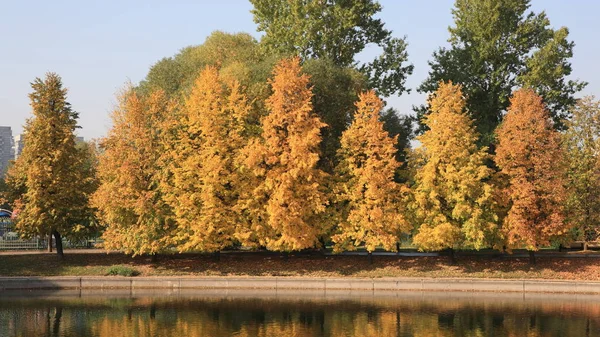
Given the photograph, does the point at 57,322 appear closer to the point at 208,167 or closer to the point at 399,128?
the point at 208,167

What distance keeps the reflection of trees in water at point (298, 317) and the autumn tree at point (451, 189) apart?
9247mm

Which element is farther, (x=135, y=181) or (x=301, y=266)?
(x=135, y=181)

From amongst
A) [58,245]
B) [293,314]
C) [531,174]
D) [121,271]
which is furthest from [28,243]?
[531,174]

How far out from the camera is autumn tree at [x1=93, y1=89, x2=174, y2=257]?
180 feet

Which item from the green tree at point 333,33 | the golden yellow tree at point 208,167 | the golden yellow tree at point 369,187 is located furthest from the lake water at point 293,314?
the green tree at point 333,33

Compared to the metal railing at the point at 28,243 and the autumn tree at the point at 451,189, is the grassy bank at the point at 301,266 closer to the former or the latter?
the autumn tree at the point at 451,189

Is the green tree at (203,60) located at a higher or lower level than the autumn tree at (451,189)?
higher

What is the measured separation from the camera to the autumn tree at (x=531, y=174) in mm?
54188

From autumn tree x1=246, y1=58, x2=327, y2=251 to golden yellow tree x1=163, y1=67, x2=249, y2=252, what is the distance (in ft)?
7.29

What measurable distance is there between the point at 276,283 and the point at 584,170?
88.1 ft

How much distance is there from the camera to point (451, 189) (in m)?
55.2

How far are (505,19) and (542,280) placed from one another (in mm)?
28463

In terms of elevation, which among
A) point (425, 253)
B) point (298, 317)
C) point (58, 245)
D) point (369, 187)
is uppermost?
point (369, 187)

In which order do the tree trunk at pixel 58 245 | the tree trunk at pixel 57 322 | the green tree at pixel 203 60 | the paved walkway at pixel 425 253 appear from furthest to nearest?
the green tree at pixel 203 60
the paved walkway at pixel 425 253
the tree trunk at pixel 58 245
the tree trunk at pixel 57 322
